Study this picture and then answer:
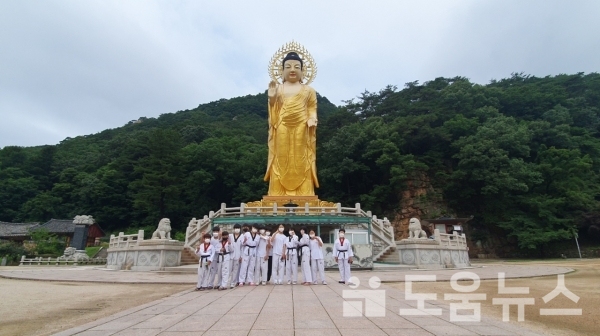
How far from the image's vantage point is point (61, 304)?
229 inches

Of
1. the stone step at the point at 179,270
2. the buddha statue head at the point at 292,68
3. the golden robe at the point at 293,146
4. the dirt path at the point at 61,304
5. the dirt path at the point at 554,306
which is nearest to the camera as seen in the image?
the dirt path at the point at 554,306

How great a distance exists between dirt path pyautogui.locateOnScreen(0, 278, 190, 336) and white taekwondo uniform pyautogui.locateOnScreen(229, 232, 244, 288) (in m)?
1.15

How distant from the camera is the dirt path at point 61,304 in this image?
14.1 feet

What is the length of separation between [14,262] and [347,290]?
23.7m

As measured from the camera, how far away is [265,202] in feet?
63.5

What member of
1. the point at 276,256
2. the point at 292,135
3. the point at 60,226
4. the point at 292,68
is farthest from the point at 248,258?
the point at 60,226

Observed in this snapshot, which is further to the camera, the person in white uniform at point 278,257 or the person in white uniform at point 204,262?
the person in white uniform at point 278,257

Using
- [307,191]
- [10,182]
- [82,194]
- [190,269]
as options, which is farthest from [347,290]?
[10,182]

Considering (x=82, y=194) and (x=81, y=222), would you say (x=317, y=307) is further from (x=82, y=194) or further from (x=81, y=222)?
(x=82, y=194)

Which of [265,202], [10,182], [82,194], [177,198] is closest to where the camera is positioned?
[265,202]

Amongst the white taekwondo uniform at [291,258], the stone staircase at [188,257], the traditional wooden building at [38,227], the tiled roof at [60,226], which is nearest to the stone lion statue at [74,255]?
the traditional wooden building at [38,227]

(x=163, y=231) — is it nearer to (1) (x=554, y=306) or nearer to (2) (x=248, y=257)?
(2) (x=248, y=257)

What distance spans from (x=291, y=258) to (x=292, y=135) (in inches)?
548

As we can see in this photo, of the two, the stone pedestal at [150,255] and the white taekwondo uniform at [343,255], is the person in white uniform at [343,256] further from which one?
the stone pedestal at [150,255]
